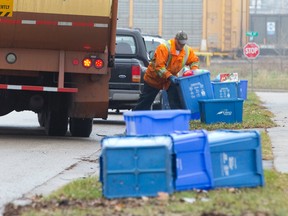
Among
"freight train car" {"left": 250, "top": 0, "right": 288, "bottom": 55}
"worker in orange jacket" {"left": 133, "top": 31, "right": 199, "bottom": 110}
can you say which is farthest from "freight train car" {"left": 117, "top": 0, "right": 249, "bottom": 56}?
"worker in orange jacket" {"left": 133, "top": 31, "right": 199, "bottom": 110}

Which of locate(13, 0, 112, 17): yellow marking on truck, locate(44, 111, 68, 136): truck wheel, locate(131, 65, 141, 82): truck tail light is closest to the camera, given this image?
locate(13, 0, 112, 17): yellow marking on truck

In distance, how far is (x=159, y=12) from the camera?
146ft

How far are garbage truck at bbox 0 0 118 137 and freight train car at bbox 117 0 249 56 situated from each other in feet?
96.3

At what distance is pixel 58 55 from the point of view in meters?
13.6

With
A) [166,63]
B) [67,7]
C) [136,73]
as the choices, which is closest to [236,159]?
[67,7]

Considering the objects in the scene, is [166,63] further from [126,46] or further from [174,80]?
[126,46]

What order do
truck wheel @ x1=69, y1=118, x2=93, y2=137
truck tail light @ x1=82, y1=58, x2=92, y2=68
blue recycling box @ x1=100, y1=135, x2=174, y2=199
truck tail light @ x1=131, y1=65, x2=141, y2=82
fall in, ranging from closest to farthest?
blue recycling box @ x1=100, y1=135, x2=174, y2=199 < truck tail light @ x1=82, y1=58, x2=92, y2=68 < truck wheel @ x1=69, y1=118, x2=93, y2=137 < truck tail light @ x1=131, y1=65, x2=141, y2=82

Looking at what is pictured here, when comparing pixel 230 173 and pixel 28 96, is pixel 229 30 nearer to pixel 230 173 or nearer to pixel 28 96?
pixel 28 96

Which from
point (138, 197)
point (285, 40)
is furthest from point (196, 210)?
point (285, 40)

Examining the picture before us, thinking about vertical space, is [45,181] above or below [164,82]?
below

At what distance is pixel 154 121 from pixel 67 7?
4.47 m

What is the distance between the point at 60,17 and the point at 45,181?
14.0ft

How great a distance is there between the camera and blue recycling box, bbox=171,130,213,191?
24.8 ft

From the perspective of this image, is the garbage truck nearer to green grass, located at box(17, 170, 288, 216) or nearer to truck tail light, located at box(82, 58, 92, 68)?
truck tail light, located at box(82, 58, 92, 68)
